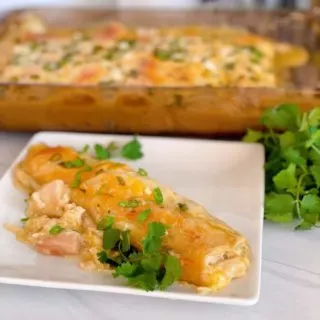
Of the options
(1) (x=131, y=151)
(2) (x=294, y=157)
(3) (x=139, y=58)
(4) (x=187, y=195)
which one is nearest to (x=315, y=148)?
(2) (x=294, y=157)

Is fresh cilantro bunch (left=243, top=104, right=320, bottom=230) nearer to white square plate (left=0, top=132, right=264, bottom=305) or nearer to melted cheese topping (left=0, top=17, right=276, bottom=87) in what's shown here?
white square plate (left=0, top=132, right=264, bottom=305)

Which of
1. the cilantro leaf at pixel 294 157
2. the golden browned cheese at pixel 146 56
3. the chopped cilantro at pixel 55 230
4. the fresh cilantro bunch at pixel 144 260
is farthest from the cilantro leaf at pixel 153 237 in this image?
the golden browned cheese at pixel 146 56

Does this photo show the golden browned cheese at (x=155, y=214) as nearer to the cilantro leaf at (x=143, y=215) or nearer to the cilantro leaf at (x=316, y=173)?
the cilantro leaf at (x=143, y=215)

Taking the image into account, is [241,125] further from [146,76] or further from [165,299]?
[165,299]

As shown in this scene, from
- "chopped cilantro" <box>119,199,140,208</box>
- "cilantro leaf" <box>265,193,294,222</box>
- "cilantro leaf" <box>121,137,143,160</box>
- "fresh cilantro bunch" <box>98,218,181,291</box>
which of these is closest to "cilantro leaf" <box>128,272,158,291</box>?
"fresh cilantro bunch" <box>98,218,181,291</box>

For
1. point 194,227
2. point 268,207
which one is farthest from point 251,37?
point 194,227

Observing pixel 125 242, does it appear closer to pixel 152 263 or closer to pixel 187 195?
pixel 152 263

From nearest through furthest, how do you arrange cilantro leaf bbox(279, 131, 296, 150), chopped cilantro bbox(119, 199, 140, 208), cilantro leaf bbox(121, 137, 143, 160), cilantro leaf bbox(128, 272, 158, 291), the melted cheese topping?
cilantro leaf bbox(128, 272, 158, 291), chopped cilantro bbox(119, 199, 140, 208), cilantro leaf bbox(279, 131, 296, 150), cilantro leaf bbox(121, 137, 143, 160), the melted cheese topping
